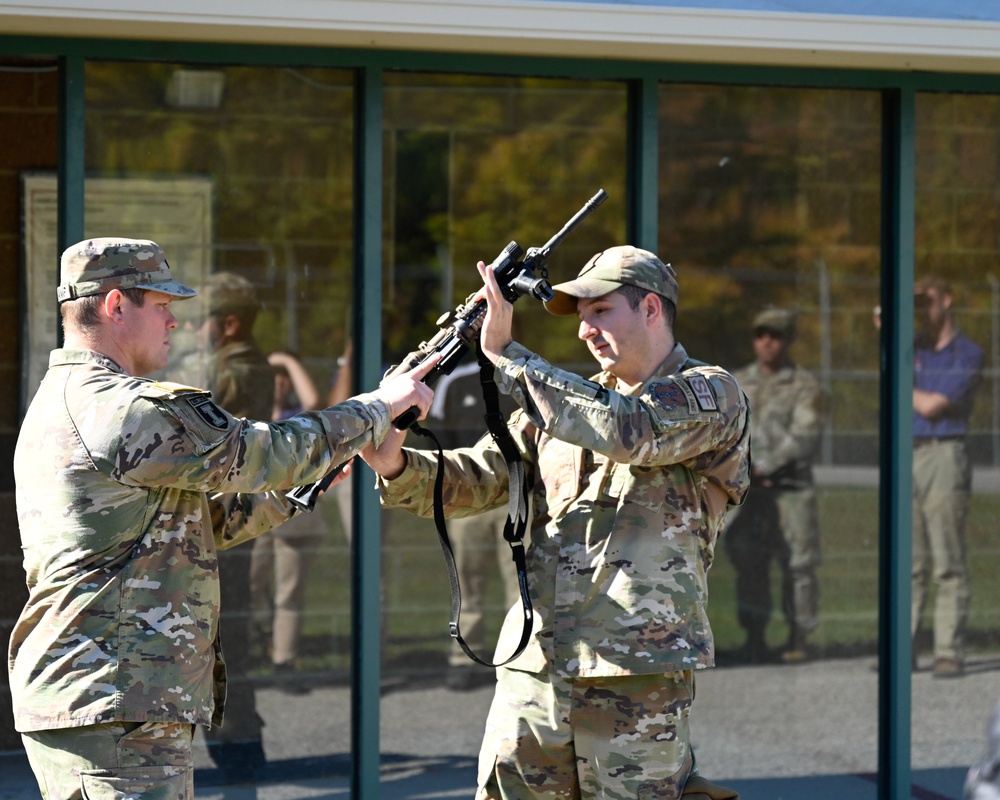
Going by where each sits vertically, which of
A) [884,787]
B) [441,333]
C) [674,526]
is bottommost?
[884,787]

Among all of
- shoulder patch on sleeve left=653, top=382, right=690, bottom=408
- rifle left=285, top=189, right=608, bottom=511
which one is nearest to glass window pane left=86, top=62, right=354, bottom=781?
rifle left=285, top=189, right=608, bottom=511

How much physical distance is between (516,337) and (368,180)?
1466 mm

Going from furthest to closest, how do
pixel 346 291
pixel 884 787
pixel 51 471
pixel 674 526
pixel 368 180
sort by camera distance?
pixel 346 291 < pixel 884 787 < pixel 368 180 < pixel 674 526 < pixel 51 471

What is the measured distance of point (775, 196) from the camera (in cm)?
520

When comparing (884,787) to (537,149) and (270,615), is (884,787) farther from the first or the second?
(537,149)

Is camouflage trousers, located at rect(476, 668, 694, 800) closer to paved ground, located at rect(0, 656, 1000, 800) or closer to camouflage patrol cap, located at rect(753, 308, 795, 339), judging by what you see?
paved ground, located at rect(0, 656, 1000, 800)

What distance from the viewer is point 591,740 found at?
10.4 feet

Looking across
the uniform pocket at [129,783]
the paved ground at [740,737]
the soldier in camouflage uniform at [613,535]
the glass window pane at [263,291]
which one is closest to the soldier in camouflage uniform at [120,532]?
the uniform pocket at [129,783]

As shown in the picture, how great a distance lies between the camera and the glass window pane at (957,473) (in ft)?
16.6

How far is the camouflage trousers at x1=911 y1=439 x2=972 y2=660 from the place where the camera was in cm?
512

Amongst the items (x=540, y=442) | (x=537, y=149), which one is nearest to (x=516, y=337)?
(x=537, y=149)

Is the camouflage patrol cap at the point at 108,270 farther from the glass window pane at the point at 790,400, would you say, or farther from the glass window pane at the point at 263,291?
the glass window pane at the point at 790,400

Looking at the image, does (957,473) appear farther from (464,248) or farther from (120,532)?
(120,532)

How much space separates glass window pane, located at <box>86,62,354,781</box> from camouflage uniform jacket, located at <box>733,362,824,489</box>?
1.66 meters
